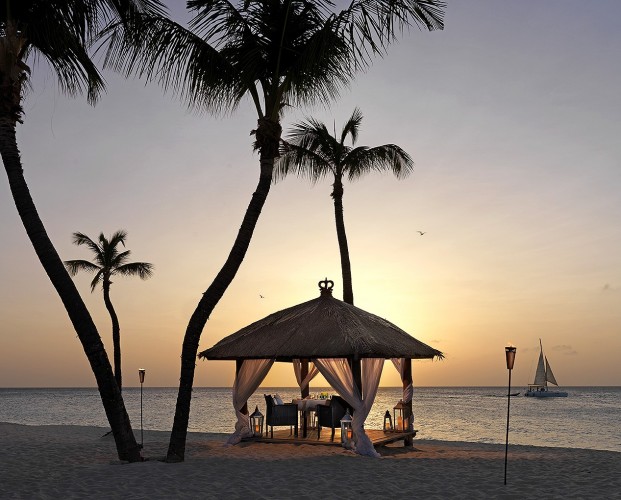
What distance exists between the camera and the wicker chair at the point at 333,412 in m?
15.2

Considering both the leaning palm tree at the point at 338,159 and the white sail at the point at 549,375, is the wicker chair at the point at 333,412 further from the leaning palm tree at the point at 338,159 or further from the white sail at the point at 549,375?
the white sail at the point at 549,375

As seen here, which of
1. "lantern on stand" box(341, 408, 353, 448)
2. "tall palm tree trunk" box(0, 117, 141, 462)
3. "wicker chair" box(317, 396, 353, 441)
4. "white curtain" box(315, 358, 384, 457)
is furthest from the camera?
"wicker chair" box(317, 396, 353, 441)

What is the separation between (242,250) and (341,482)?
15.4 ft

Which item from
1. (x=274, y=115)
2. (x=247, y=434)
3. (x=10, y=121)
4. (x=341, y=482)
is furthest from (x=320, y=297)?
(x=10, y=121)

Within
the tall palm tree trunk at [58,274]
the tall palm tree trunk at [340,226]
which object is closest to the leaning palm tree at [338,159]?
the tall palm tree trunk at [340,226]

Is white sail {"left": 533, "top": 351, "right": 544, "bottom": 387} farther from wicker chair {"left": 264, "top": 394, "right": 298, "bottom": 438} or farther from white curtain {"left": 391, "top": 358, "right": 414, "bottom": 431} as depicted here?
wicker chair {"left": 264, "top": 394, "right": 298, "bottom": 438}

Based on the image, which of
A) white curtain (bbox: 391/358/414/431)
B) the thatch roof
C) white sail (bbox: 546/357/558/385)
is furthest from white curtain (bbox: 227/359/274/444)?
white sail (bbox: 546/357/558/385)

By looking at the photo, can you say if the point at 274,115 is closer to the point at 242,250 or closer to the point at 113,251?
the point at 242,250

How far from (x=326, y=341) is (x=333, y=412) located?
1794 millimetres

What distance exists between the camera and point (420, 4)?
1246 centimetres

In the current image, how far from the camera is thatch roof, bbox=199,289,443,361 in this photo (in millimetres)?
14312

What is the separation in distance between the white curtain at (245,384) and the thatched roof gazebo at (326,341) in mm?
54

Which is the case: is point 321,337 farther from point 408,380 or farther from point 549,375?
point 549,375

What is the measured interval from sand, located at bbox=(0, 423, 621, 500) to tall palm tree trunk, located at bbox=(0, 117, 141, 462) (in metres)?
1.42
